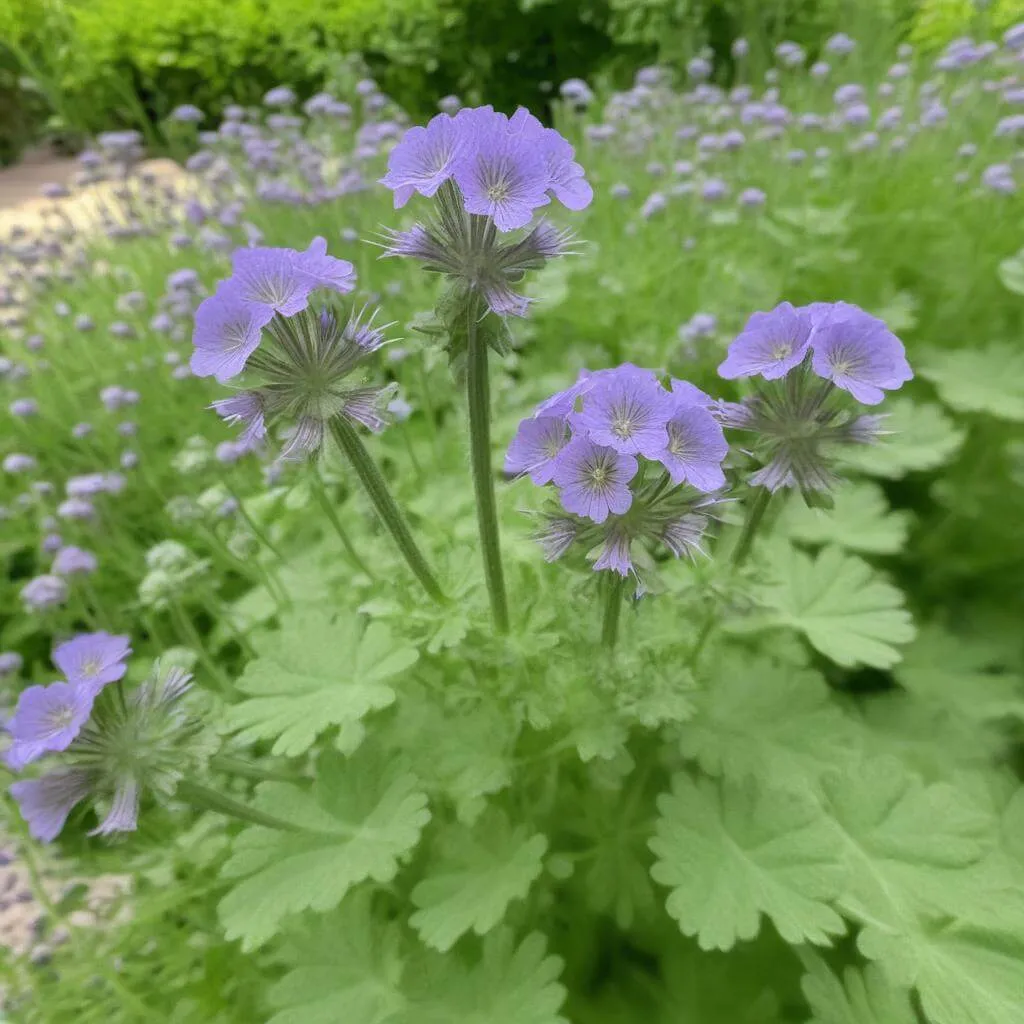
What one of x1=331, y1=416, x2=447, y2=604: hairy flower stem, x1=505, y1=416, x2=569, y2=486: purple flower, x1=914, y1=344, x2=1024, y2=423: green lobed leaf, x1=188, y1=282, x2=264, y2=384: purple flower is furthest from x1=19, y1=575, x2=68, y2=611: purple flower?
x1=914, y1=344, x2=1024, y2=423: green lobed leaf

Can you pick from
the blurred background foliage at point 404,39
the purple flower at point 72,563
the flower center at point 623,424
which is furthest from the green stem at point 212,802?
the blurred background foliage at point 404,39

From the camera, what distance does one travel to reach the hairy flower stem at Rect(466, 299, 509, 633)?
40.6 inches

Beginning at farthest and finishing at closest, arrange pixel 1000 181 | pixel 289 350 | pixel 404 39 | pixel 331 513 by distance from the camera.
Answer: pixel 404 39
pixel 1000 181
pixel 331 513
pixel 289 350

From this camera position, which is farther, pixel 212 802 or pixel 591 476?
pixel 212 802

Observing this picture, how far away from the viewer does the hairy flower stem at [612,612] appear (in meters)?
1.14

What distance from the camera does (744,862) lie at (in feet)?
3.99

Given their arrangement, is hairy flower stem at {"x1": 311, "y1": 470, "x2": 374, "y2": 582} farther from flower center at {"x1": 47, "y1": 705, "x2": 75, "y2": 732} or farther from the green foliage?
flower center at {"x1": 47, "y1": 705, "x2": 75, "y2": 732}

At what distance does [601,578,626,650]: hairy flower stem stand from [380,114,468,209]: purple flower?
56 centimetres

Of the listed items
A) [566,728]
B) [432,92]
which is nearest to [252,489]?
[566,728]

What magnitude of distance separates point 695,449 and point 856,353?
0.85 ft

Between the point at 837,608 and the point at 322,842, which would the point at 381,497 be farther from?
the point at 837,608

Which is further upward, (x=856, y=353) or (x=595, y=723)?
(x=856, y=353)

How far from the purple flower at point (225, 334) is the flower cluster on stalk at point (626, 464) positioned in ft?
1.13

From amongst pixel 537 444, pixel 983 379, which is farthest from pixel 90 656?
pixel 983 379
